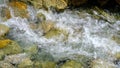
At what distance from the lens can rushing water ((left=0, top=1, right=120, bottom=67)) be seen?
501 centimetres

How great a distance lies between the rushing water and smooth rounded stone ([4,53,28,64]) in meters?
0.42

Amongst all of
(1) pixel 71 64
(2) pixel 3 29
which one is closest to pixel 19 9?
(2) pixel 3 29

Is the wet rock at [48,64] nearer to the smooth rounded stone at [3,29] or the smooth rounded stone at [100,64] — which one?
the smooth rounded stone at [100,64]

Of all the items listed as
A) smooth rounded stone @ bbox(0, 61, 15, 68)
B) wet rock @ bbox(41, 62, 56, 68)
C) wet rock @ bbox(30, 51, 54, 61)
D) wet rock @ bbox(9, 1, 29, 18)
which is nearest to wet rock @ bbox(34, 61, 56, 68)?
wet rock @ bbox(41, 62, 56, 68)

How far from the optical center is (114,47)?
5.09 meters

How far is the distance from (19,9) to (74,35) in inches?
57.2

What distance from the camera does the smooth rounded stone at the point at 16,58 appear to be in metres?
4.59

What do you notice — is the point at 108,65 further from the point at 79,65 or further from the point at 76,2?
the point at 76,2

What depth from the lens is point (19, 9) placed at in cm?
584

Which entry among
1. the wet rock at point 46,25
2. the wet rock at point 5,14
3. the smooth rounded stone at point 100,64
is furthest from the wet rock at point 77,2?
the smooth rounded stone at point 100,64

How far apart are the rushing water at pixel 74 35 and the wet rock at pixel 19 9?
0.34 ft

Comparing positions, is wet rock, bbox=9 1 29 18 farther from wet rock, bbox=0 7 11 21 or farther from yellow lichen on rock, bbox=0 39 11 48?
yellow lichen on rock, bbox=0 39 11 48

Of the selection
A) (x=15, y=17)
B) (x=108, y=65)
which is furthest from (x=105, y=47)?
(x=15, y=17)

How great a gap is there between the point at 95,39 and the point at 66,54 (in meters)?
0.80
